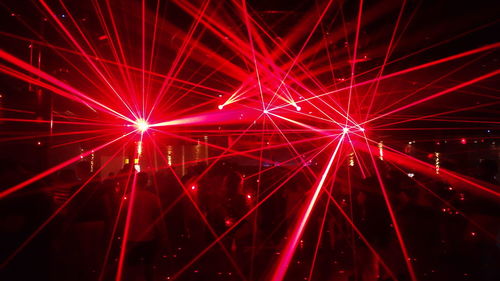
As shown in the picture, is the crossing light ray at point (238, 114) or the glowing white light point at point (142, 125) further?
the glowing white light point at point (142, 125)

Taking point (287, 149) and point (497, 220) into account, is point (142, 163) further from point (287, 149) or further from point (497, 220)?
point (497, 220)

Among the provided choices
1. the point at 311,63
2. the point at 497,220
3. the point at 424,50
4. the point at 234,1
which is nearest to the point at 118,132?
the point at 311,63

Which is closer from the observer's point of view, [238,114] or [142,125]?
[238,114]

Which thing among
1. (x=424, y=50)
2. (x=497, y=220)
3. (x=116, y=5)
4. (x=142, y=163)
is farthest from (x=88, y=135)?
(x=497, y=220)

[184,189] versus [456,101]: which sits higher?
[456,101]

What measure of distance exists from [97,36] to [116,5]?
3.95ft

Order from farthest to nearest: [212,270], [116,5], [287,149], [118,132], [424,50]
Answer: [287,149], [118,132], [424,50], [212,270], [116,5]

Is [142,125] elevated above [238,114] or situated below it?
below

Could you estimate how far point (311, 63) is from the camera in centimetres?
881

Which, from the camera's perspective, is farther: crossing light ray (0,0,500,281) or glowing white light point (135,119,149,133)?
glowing white light point (135,119,149,133)

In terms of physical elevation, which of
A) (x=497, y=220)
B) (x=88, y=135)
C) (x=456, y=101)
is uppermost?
(x=456, y=101)

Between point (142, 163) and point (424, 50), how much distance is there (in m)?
9.73

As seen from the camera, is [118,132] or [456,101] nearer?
[456,101]

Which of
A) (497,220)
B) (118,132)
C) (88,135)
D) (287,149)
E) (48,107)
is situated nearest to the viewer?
(48,107)
